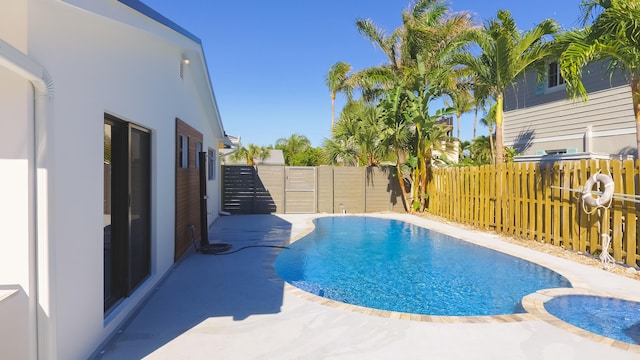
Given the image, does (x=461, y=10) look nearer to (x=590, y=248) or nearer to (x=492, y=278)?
(x=590, y=248)

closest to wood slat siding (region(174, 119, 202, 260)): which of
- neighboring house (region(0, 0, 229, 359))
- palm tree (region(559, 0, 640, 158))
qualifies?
neighboring house (region(0, 0, 229, 359))

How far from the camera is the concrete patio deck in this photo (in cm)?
402

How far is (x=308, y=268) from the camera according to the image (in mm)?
8555

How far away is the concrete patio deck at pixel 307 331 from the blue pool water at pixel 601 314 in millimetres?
512

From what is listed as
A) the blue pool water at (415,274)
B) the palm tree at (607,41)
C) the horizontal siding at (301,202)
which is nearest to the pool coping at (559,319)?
the blue pool water at (415,274)

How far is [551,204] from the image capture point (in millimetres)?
9914

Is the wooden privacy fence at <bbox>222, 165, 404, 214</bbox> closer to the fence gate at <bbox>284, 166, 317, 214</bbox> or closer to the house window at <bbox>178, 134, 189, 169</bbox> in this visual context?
the fence gate at <bbox>284, 166, 317, 214</bbox>

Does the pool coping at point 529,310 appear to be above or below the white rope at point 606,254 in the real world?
below

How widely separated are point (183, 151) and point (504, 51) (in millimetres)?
10211

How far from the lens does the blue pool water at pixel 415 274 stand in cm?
628

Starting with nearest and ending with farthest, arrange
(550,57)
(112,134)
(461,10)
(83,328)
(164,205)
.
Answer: (83,328) < (112,134) < (164,205) < (550,57) < (461,10)

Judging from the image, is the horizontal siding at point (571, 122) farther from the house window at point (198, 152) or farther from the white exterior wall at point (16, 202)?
the white exterior wall at point (16, 202)

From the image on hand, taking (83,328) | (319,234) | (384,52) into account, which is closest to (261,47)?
(384,52)

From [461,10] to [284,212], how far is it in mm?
13124
